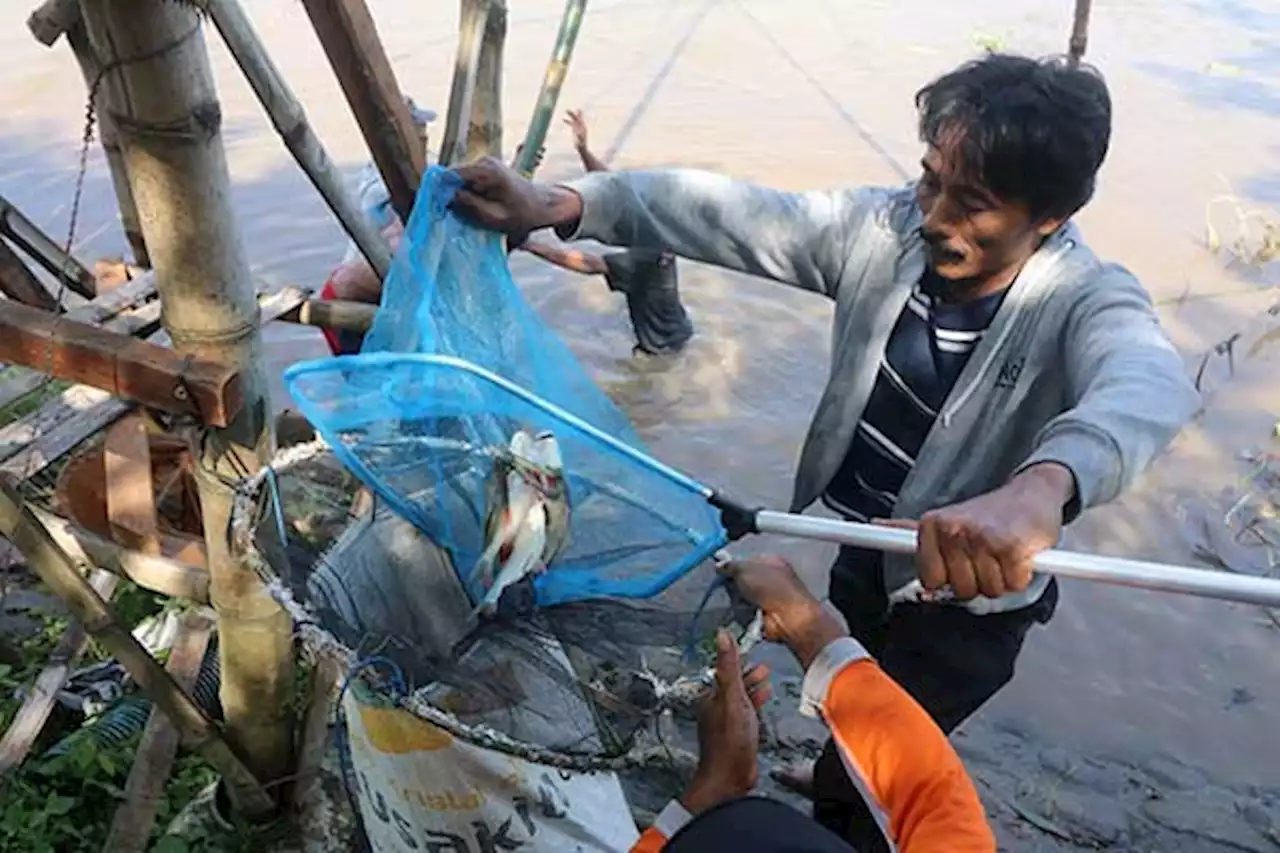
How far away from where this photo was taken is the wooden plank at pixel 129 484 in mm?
2354

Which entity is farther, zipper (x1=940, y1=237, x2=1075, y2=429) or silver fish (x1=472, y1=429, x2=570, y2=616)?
zipper (x1=940, y1=237, x2=1075, y2=429)

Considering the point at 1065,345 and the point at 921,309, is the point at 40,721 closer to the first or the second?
the point at 921,309

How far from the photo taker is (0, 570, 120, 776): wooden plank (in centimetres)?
234

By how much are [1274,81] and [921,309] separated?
8213 millimetres

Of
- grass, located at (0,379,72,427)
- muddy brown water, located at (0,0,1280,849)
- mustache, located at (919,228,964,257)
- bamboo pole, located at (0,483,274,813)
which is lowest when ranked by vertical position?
muddy brown water, located at (0,0,1280,849)

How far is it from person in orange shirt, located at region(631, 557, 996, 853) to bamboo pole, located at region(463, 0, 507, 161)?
1.36 meters

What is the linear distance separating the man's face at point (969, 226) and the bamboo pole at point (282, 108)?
106 centimetres

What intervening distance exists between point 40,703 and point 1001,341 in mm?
2095

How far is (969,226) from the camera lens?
1.80 metres

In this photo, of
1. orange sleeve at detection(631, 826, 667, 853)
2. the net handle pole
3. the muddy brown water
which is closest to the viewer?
the net handle pole

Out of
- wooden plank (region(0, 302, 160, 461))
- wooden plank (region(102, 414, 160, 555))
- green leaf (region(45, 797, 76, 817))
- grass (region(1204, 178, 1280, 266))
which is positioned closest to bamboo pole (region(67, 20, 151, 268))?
wooden plank (region(0, 302, 160, 461))

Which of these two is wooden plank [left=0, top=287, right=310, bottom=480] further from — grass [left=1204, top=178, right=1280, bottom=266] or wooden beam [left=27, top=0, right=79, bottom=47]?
grass [left=1204, top=178, right=1280, bottom=266]

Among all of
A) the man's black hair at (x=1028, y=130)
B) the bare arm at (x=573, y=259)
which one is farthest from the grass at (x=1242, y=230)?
the man's black hair at (x=1028, y=130)

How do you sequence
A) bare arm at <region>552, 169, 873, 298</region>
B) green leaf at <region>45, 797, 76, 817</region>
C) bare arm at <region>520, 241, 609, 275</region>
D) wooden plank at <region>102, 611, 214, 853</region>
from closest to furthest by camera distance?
bare arm at <region>552, 169, 873, 298</region> → wooden plank at <region>102, 611, 214, 853</region> → green leaf at <region>45, 797, 76, 817</region> → bare arm at <region>520, 241, 609, 275</region>
